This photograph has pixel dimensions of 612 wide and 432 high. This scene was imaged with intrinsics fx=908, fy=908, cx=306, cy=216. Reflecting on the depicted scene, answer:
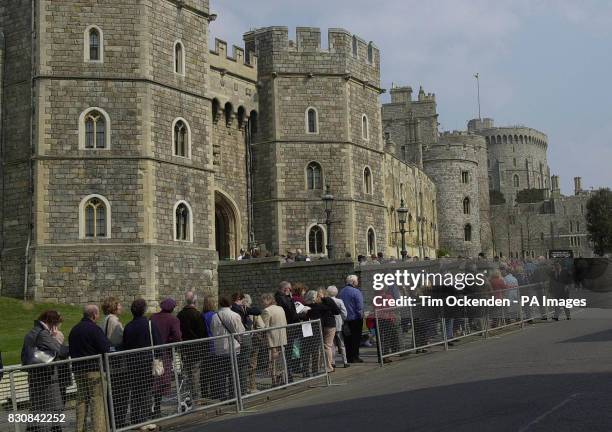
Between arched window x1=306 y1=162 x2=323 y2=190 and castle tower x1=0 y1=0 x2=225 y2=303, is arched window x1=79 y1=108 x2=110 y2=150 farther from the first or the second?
arched window x1=306 y1=162 x2=323 y2=190

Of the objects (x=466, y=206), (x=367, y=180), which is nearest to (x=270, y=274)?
(x=367, y=180)

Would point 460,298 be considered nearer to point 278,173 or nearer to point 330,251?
point 330,251

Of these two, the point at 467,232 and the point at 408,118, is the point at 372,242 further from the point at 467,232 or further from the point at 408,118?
the point at 408,118

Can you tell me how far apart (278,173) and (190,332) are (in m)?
22.8

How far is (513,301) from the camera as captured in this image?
24141 mm

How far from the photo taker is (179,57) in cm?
3156

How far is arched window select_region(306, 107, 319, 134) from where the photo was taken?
123 ft

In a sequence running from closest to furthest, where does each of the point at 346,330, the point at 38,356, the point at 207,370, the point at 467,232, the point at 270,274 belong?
the point at 38,356
the point at 207,370
the point at 346,330
the point at 270,274
the point at 467,232

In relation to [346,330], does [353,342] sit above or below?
below

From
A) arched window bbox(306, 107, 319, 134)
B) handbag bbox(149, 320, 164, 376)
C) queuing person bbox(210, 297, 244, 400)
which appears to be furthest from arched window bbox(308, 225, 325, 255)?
handbag bbox(149, 320, 164, 376)

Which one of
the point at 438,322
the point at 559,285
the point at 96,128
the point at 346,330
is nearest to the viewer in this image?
the point at 346,330

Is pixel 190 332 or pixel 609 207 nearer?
pixel 190 332

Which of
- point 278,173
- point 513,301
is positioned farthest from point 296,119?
point 513,301

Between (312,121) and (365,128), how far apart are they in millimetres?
2920
